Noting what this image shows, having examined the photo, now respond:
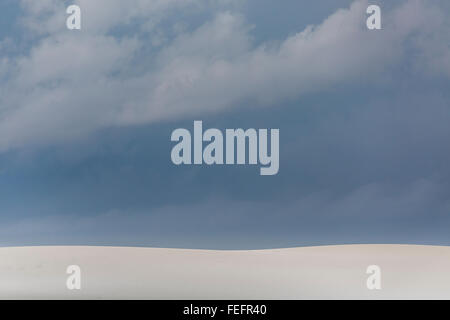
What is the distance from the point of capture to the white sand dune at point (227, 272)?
746 cm

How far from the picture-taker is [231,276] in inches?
310

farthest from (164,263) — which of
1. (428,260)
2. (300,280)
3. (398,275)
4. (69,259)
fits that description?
(428,260)

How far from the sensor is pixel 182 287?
24.8ft

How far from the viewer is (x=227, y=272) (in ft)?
26.2

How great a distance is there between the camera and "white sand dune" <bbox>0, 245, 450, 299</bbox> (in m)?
7.46

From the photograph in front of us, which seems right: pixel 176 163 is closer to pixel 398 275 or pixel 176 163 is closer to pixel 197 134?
pixel 197 134

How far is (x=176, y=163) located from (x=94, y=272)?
1.66 meters

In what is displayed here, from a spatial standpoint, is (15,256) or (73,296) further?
(15,256)
